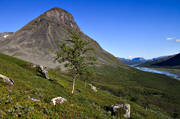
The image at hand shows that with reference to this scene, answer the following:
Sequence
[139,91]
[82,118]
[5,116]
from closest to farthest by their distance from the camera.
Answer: [5,116]
[82,118]
[139,91]

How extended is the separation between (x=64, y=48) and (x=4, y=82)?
599 inches

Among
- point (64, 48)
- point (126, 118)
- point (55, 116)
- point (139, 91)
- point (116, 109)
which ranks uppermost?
point (64, 48)

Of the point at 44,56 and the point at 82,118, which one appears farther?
the point at 44,56

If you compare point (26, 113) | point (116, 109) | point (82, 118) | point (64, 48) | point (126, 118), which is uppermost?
point (64, 48)

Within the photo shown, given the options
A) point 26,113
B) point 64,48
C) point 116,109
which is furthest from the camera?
point 64,48

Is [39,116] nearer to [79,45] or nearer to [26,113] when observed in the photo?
[26,113]

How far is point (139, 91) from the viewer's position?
342ft

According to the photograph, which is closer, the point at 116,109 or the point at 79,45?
the point at 116,109

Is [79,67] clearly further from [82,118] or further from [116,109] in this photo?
[82,118]

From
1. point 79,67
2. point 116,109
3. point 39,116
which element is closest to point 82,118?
point 39,116

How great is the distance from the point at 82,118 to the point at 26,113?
5722 mm

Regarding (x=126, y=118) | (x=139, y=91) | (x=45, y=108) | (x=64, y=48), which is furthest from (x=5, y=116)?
(x=139, y=91)

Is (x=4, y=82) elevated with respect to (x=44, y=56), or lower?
lower

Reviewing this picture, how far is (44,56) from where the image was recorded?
7638 inches
